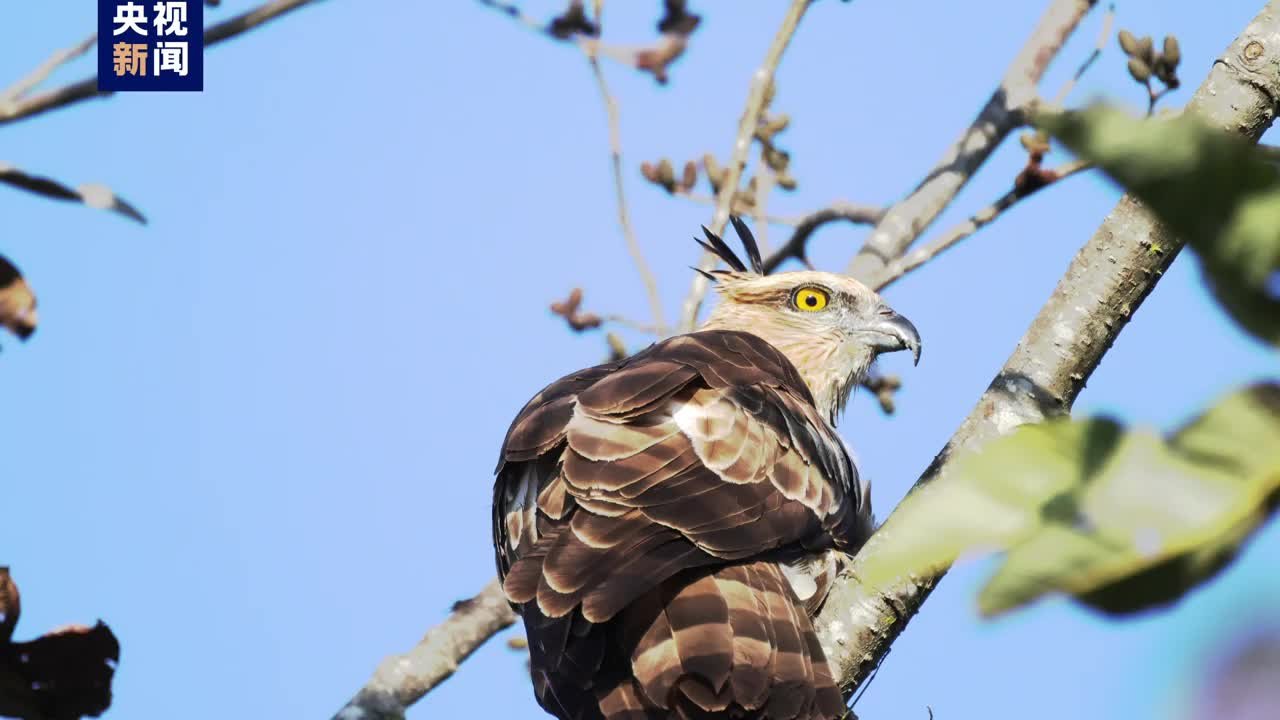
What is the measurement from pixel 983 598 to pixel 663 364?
165 inches

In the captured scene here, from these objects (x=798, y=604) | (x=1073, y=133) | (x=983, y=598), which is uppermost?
(x=1073, y=133)

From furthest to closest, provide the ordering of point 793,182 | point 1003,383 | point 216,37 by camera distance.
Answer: point 793,182 < point 1003,383 < point 216,37

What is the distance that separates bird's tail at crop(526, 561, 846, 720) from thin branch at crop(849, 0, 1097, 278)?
339 cm

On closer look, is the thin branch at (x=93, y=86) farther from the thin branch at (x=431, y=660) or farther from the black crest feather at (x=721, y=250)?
the black crest feather at (x=721, y=250)

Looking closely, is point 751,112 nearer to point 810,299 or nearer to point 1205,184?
point 810,299

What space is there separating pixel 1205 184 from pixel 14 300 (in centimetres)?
208

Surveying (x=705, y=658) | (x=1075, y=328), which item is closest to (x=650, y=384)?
(x=705, y=658)

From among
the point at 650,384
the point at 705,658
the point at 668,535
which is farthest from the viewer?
the point at 650,384

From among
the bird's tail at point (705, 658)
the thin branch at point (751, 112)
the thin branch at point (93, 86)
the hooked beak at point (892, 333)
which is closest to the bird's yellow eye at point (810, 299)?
the hooked beak at point (892, 333)

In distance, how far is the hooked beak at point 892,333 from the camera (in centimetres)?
730

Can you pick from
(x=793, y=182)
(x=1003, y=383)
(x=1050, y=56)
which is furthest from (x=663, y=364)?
(x=1050, y=56)

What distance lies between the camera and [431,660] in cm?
547

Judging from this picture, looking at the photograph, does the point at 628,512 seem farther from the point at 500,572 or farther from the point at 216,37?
the point at 216,37

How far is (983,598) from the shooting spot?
0.80m
